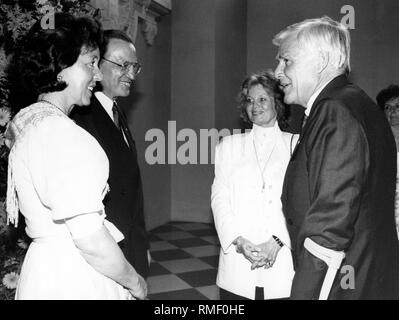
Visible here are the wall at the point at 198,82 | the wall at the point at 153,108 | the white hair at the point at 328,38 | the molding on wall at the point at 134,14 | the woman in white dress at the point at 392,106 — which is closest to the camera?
the white hair at the point at 328,38

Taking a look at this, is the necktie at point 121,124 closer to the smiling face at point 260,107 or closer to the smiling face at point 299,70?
the smiling face at point 260,107

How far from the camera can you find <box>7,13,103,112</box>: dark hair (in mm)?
1329

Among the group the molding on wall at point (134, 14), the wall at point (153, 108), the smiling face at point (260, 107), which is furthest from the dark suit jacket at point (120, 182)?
the wall at point (153, 108)

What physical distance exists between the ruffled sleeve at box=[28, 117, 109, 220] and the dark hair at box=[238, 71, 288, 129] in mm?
1341

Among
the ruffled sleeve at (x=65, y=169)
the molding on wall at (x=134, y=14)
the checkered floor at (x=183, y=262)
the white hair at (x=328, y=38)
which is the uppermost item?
the molding on wall at (x=134, y=14)

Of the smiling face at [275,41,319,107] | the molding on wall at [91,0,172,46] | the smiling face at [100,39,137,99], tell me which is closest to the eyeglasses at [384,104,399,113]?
the smiling face at [275,41,319,107]

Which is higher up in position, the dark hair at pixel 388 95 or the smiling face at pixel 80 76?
the dark hair at pixel 388 95

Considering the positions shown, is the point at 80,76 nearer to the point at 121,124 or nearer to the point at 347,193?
the point at 121,124

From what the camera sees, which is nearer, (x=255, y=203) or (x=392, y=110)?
(x=255, y=203)

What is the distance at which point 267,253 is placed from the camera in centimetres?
209

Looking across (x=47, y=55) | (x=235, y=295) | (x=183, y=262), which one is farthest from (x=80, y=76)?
(x=183, y=262)

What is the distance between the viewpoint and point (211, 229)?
20.6ft

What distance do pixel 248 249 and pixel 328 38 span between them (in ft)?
3.64

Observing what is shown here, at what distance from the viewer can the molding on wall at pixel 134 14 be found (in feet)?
13.6
